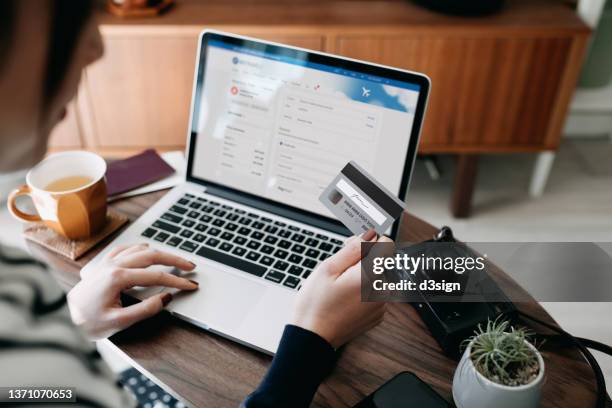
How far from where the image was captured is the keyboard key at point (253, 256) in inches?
34.1

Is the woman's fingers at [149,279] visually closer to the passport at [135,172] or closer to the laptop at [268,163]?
the laptop at [268,163]

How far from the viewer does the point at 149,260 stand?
0.81 metres

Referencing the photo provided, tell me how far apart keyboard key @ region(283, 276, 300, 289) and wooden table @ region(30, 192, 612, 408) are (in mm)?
120

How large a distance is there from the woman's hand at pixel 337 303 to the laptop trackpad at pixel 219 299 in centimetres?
12

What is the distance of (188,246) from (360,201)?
300 mm

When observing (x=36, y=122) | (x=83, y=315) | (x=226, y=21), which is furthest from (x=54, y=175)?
(x=226, y=21)

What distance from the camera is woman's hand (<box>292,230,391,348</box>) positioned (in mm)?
680

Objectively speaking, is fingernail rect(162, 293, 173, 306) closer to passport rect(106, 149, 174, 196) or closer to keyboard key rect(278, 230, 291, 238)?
keyboard key rect(278, 230, 291, 238)

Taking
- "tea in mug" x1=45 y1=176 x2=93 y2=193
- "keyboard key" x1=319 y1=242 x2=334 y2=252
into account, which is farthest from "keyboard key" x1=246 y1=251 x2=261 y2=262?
"tea in mug" x1=45 y1=176 x2=93 y2=193

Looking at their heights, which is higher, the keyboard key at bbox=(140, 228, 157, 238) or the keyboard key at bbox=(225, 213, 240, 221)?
the keyboard key at bbox=(225, 213, 240, 221)

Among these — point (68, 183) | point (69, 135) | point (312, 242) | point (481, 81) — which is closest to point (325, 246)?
point (312, 242)

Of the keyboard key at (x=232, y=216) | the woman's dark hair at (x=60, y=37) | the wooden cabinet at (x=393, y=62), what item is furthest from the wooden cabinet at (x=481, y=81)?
the woman's dark hair at (x=60, y=37)

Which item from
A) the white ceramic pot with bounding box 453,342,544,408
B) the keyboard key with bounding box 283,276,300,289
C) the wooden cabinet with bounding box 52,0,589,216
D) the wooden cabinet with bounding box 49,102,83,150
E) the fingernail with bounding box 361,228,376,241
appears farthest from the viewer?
the wooden cabinet with bounding box 49,102,83,150

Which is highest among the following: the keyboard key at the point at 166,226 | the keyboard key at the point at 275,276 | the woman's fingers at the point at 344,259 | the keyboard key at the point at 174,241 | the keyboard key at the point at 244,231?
the woman's fingers at the point at 344,259
